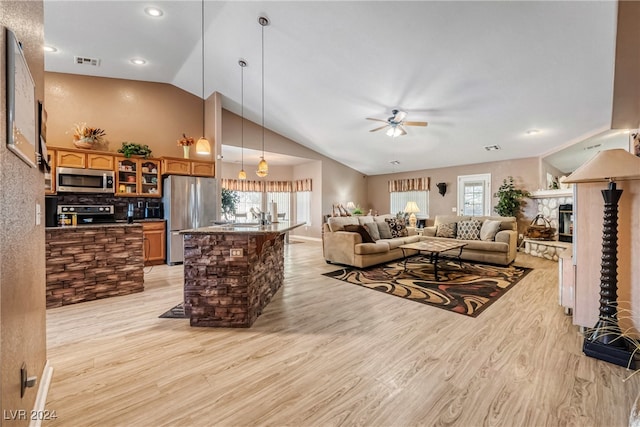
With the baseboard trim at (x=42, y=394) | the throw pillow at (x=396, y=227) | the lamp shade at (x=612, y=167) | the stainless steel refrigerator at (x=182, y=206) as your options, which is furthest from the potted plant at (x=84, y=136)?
the lamp shade at (x=612, y=167)

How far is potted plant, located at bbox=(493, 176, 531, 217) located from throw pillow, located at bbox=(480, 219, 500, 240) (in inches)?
74.2

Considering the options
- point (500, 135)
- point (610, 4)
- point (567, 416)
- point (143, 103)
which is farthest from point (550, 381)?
point (143, 103)

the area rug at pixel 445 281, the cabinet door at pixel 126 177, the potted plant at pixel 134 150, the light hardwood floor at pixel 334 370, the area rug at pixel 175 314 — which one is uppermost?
the potted plant at pixel 134 150

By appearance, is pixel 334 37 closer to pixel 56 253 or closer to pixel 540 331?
pixel 540 331

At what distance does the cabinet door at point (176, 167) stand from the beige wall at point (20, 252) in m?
3.75

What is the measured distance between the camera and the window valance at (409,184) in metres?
8.63

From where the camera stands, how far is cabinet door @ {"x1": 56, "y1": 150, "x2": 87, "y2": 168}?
4.47m

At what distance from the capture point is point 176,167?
5375 millimetres

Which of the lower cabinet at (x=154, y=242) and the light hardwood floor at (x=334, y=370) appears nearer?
the light hardwood floor at (x=334, y=370)

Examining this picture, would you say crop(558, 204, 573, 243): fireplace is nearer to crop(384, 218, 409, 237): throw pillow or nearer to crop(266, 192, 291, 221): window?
crop(384, 218, 409, 237): throw pillow

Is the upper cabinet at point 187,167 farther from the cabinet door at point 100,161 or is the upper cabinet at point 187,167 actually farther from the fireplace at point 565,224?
the fireplace at point 565,224

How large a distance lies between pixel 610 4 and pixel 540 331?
311 cm

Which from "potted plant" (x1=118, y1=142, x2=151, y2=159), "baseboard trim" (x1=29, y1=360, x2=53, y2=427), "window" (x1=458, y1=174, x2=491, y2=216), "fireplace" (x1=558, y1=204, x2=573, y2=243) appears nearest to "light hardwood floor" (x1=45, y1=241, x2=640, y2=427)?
"baseboard trim" (x1=29, y1=360, x2=53, y2=427)

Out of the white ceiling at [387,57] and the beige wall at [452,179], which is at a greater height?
the white ceiling at [387,57]
